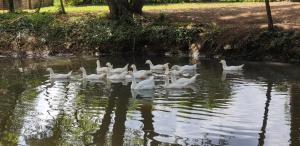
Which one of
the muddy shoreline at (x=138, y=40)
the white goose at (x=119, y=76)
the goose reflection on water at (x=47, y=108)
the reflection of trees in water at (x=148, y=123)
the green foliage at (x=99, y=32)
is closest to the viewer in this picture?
the reflection of trees in water at (x=148, y=123)

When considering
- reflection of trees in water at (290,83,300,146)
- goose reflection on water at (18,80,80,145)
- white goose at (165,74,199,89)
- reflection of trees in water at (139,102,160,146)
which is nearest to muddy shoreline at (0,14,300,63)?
reflection of trees in water at (290,83,300,146)

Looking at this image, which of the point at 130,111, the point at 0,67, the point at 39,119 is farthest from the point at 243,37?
the point at 39,119

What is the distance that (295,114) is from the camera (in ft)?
54.6

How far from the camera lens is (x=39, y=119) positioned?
1667 cm

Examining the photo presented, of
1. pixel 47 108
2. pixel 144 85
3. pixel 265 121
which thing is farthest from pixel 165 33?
pixel 265 121

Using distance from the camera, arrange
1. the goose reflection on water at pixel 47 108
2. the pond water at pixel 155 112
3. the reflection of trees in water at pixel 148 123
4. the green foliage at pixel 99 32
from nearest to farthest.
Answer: the reflection of trees in water at pixel 148 123 < the pond water at pixel 155 112 < the goose reflection on water at pixel 47 108 < the green foliage at pixel 99 32

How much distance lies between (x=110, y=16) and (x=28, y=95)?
19.6 meters

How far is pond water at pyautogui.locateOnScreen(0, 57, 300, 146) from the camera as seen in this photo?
14.3 metres

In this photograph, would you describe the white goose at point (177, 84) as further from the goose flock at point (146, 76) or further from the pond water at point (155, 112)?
the pond water at point (155, 112)

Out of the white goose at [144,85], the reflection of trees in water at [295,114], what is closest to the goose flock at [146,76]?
the white goose at [144,85]

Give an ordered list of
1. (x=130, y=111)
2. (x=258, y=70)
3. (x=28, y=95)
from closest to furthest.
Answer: (x=130, y=111) < (x=28, y=95) < (x=258, y=70)

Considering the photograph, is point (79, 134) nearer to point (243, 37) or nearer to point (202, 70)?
point (202, 70)

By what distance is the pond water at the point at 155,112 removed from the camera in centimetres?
1432

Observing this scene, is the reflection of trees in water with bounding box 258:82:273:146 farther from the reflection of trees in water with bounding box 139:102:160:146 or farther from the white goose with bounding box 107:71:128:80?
the white goose with bounding box 107:71:128:80
